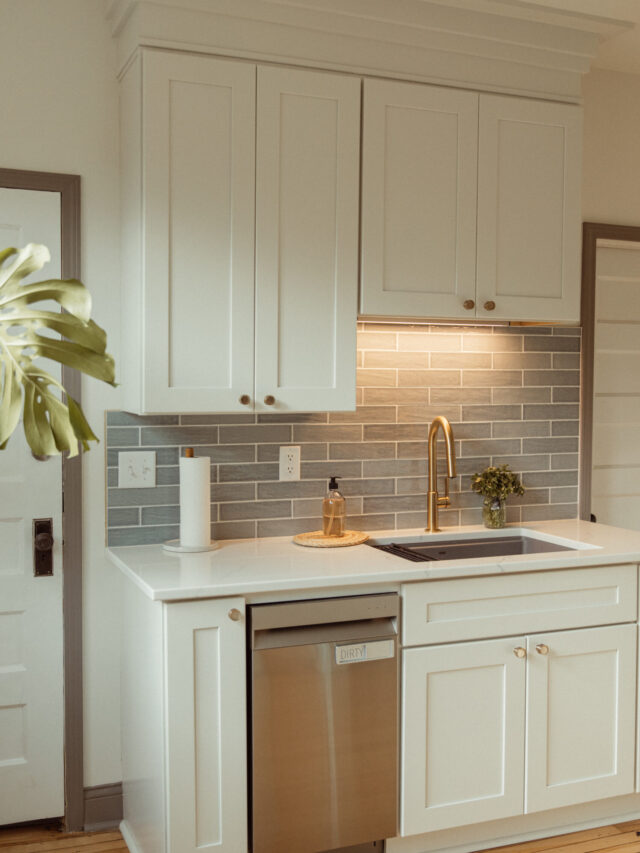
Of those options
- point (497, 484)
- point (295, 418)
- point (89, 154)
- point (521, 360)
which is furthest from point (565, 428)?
point (89, 154)

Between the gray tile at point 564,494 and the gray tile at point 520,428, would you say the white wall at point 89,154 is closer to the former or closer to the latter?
the gray tile at point 520,428

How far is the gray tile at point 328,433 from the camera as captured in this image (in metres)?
3.08

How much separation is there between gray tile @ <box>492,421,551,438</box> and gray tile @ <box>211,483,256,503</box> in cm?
99

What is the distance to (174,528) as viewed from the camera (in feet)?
9.67

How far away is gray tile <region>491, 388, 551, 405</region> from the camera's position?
3.39 metres

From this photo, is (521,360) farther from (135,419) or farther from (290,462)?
(135,419)

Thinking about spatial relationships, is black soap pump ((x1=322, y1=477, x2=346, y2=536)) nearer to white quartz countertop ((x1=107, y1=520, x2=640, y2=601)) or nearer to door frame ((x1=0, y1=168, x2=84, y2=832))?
white quartz countertop ((x1=107, y1=520, x2=640, y2=601))

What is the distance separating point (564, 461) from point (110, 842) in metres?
2.12

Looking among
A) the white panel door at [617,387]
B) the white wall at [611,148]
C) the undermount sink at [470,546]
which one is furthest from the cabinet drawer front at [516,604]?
the white wall at [611,148]

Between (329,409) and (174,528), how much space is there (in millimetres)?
661

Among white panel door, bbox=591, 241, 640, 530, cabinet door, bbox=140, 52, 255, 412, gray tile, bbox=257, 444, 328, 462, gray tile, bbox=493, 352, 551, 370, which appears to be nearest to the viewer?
cabinet door, bbox=140, 52, 255, 412

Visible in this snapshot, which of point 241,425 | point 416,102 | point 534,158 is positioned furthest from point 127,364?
point 534,158

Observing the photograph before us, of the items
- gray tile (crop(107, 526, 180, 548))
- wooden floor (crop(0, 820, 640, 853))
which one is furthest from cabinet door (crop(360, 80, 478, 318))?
wooden floor (crop(0, 820, 640, 853))

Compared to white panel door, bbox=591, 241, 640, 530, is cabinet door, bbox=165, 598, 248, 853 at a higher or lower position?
lower
